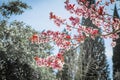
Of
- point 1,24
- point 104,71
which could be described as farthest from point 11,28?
point 104,71

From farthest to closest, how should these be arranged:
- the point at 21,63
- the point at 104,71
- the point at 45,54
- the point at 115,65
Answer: the point at 115,65
the point at 104,71
the point at 45,54
the point at 21,63

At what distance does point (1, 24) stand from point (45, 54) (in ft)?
9.91

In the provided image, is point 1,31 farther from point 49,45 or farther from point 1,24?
point 49,45

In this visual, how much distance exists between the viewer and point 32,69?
18.3 metres

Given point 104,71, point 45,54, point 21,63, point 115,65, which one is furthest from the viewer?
point 115,65

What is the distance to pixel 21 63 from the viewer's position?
18094mm

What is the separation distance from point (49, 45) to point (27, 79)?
306 centimetres

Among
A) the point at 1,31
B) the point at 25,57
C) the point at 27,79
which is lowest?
the point at 27,79

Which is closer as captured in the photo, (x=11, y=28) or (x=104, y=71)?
(x=11, y=28)

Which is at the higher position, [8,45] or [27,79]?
[8,45]

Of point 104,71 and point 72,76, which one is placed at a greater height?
point 104,71

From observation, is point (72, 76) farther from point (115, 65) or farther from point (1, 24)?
point (115, 65)

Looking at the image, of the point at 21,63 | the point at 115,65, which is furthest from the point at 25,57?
the point at 115,65

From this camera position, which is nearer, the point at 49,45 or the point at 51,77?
the point at 51,77
